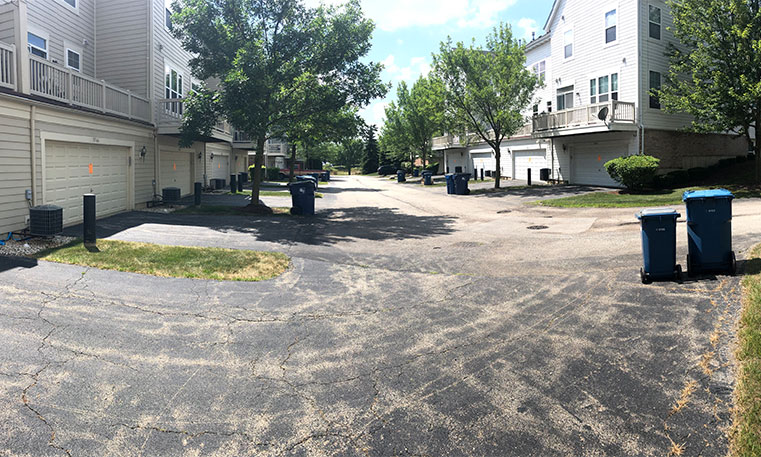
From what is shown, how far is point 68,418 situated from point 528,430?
3.74m

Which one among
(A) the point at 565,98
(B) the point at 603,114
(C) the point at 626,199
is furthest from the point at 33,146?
(A) the point at 565,98

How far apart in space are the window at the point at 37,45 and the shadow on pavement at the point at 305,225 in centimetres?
590

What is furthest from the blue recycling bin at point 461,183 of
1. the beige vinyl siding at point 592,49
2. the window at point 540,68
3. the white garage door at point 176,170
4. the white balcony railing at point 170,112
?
the white garage door at point 176,170

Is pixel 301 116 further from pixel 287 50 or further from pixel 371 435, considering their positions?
pixel 371 435

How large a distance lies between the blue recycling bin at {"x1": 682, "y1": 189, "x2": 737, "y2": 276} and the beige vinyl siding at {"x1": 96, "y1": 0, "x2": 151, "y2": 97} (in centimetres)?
1823

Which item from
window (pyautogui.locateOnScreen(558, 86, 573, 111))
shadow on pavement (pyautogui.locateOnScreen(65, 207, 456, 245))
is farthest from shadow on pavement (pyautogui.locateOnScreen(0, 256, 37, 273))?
window (pyautogui.locateOnScreen(558, 86, 573, 111))

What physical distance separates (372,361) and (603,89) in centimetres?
2485

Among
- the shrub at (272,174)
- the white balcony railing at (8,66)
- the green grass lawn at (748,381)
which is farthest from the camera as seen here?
the shrub at (272,174)

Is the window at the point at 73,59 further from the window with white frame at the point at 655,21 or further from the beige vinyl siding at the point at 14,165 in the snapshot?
the window with white frame at the point at 655,21

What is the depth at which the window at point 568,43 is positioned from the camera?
2719cm

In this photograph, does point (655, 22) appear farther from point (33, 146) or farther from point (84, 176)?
point (33, 146)

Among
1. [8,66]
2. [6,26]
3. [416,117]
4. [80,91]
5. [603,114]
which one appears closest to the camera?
[8,66]

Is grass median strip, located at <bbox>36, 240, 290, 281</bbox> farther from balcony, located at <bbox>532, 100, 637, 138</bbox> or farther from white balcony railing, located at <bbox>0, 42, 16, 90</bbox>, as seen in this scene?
balcony, located at <bbox>532, 100, 637, 138</bbox>

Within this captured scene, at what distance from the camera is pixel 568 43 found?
2745 centimetres
